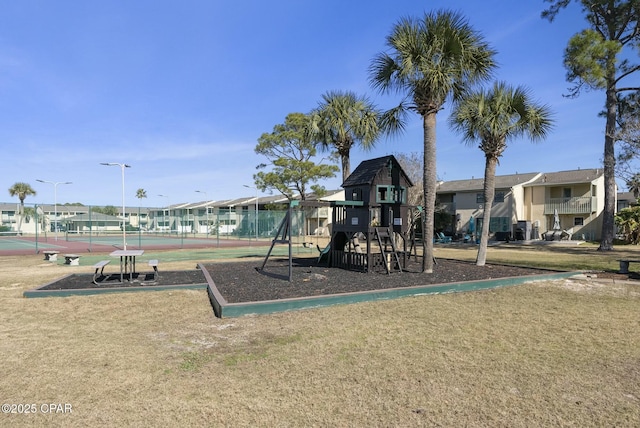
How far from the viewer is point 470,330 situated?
6.50 meters

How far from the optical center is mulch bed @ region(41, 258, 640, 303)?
9352mm

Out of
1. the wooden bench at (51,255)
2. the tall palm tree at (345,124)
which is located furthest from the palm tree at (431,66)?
the wooden bench at (51,255)

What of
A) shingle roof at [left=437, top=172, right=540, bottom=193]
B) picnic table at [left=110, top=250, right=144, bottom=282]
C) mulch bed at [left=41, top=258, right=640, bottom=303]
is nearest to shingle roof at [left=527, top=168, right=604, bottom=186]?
shingle roof at [left=437, top=172, right=540, bottom=193]

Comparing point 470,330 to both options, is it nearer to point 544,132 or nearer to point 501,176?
point 544,132

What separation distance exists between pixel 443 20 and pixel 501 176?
3731 centimetres

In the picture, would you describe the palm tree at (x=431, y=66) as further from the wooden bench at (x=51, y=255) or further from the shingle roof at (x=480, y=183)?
the shingle roof at (x=480, y=183)

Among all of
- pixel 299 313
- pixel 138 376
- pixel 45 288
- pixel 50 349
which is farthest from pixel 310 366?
pixel 45 288

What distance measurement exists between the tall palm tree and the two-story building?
24324mm

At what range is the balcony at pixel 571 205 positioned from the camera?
36531 mm

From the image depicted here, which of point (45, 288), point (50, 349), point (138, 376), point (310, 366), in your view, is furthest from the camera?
point (45, 288)

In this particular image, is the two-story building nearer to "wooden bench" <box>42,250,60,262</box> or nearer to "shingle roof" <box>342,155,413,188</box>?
"shingle roof" <box>342,155,413,188</box>

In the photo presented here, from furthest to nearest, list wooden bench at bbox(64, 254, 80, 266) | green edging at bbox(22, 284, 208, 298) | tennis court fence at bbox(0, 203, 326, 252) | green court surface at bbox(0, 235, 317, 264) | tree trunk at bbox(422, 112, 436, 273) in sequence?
tennis court fence at bbox(0, 203, 326, 252)
green court surface at bbox(0, 235, 317, 264)
wooden bench at bbox(64, 254, 80, 266)
tree trunk at bbox(422, 112, 436, 273)
green edging at bbox(22, 284, 208, 298)

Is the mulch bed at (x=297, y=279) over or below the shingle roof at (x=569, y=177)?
below

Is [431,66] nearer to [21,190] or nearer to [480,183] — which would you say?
[480,183]
